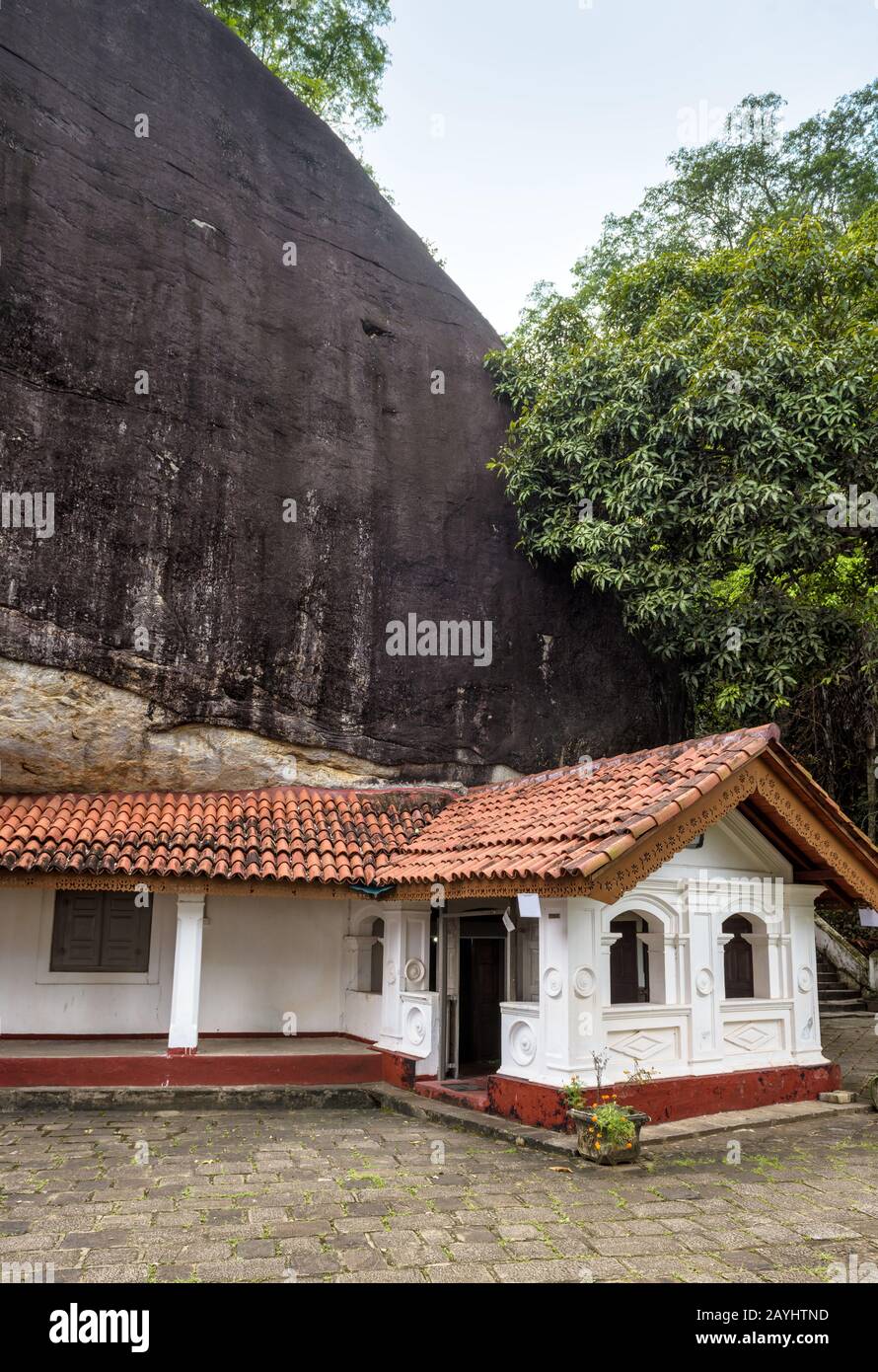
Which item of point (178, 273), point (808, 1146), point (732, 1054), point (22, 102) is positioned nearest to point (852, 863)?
point (732, 1054)

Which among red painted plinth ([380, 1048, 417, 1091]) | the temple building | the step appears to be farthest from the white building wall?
the step

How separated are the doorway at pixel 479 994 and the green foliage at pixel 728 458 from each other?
5.60 metres

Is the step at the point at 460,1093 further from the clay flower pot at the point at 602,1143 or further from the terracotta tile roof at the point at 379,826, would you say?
the terracotta tile roof at the point at 379,826

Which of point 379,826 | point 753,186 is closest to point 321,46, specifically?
point 753,186

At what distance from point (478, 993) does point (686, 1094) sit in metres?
3.52

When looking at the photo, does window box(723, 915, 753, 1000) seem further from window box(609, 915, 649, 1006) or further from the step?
the step

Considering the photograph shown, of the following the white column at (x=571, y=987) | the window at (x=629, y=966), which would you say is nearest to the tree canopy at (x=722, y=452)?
the window at (x=629, y=966)

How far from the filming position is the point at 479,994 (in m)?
12.8

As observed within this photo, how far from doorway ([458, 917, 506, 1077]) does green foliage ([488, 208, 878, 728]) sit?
5605 mm

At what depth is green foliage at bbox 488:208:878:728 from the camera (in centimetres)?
1420

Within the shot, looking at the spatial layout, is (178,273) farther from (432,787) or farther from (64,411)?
(432,787)

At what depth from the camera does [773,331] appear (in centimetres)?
1476
